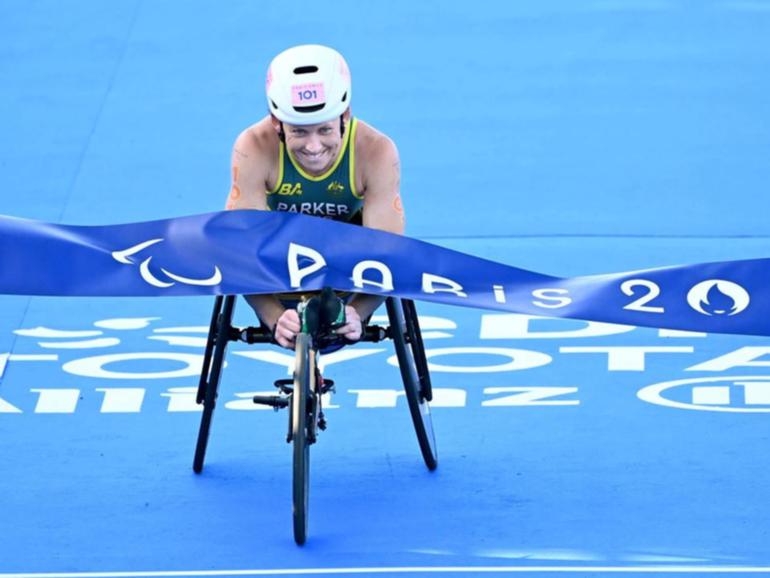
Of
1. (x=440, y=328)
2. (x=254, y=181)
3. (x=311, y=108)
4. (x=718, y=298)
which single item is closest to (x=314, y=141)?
(x=311, y=108)

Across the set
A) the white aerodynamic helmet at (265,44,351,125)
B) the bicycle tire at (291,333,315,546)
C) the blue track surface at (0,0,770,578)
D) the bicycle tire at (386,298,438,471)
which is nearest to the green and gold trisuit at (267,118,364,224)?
the white aerodynamic helmet at (265,44,351,125)

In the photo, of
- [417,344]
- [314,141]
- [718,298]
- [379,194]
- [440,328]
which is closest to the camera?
[718,298]

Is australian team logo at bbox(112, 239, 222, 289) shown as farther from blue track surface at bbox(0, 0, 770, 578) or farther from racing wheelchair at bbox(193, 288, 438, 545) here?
blue track surface at bbox(0, 0, 770, 578)

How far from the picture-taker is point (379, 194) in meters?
5.34

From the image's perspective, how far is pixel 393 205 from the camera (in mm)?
5324

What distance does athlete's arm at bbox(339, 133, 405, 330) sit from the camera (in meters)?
5.29

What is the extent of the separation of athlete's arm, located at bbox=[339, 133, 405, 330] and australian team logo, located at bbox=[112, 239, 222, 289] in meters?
0.45

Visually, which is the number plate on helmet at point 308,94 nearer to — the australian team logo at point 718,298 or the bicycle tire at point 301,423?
the bicycle tire at point 301,423

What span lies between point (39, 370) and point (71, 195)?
214 cm

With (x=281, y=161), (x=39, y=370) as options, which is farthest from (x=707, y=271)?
(x=39, y=370)

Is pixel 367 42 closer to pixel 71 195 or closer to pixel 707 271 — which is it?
pixel 71 195

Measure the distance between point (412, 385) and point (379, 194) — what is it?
0.61m

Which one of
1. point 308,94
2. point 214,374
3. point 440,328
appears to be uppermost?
point 440,328

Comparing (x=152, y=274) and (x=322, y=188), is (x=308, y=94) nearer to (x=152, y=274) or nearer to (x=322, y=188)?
(x=322, y=188)
